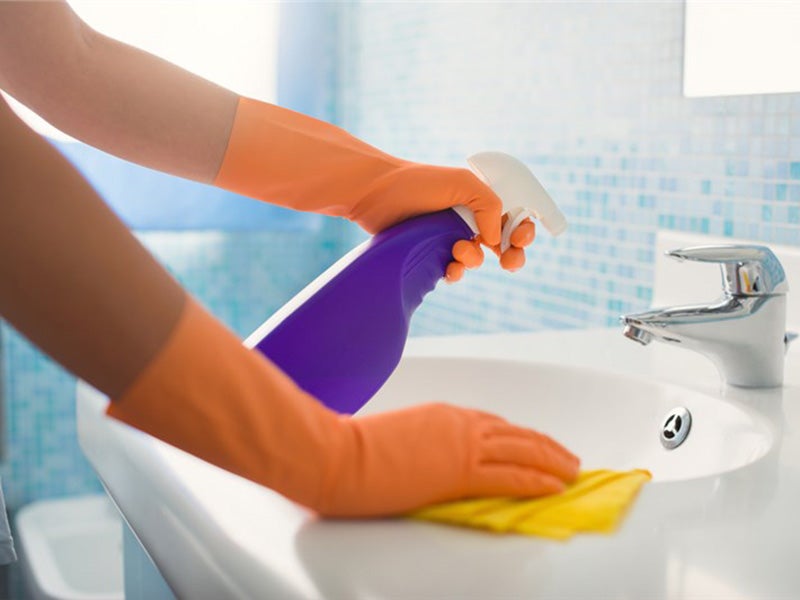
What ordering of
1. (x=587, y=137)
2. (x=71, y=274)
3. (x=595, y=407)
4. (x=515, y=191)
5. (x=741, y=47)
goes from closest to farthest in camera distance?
(x=71, y=274) → (x=515, y=191) → (x=595, y=407) → (x=741, y=47) → (x=587, y=137)

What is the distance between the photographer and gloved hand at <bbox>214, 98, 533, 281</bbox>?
2.37 ft

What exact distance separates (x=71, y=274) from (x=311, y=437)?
5.0 inches

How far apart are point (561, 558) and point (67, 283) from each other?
24 cm

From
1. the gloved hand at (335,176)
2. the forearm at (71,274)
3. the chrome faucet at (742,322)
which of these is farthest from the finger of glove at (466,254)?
the forearm at (71,274)

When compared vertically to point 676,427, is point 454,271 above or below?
above

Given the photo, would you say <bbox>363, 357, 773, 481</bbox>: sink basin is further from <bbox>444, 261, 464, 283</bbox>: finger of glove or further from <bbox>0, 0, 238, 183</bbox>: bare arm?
<bbox>0, 0, 238, 183</bbox>: bare arm

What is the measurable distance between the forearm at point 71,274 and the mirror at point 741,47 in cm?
72

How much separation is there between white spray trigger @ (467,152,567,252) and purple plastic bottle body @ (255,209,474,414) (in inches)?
3.5

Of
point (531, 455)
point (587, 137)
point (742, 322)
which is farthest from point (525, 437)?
point (587, 137)

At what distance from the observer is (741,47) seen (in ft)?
3.30

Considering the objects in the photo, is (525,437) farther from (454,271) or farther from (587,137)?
(587,137)

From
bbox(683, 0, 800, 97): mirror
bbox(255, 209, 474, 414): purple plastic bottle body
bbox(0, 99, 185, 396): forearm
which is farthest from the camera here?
bbox(683, 0, 800, 97): mirror

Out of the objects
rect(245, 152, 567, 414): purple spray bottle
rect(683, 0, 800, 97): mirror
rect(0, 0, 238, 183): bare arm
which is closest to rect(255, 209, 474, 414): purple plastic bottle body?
rect(245, 152, 567, 414): purple spray bottle

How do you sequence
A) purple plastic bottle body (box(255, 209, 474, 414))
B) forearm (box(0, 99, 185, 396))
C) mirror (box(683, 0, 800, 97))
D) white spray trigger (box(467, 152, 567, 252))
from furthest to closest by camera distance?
1. mirror (box(683, 0, 800, 97))
2. white spray trigger (box(467, 152, 567, 252))
3. purple plastic bottle body (box(255, 209, 474, 414))
4. forearm (box(0, 99, 185, 396))
